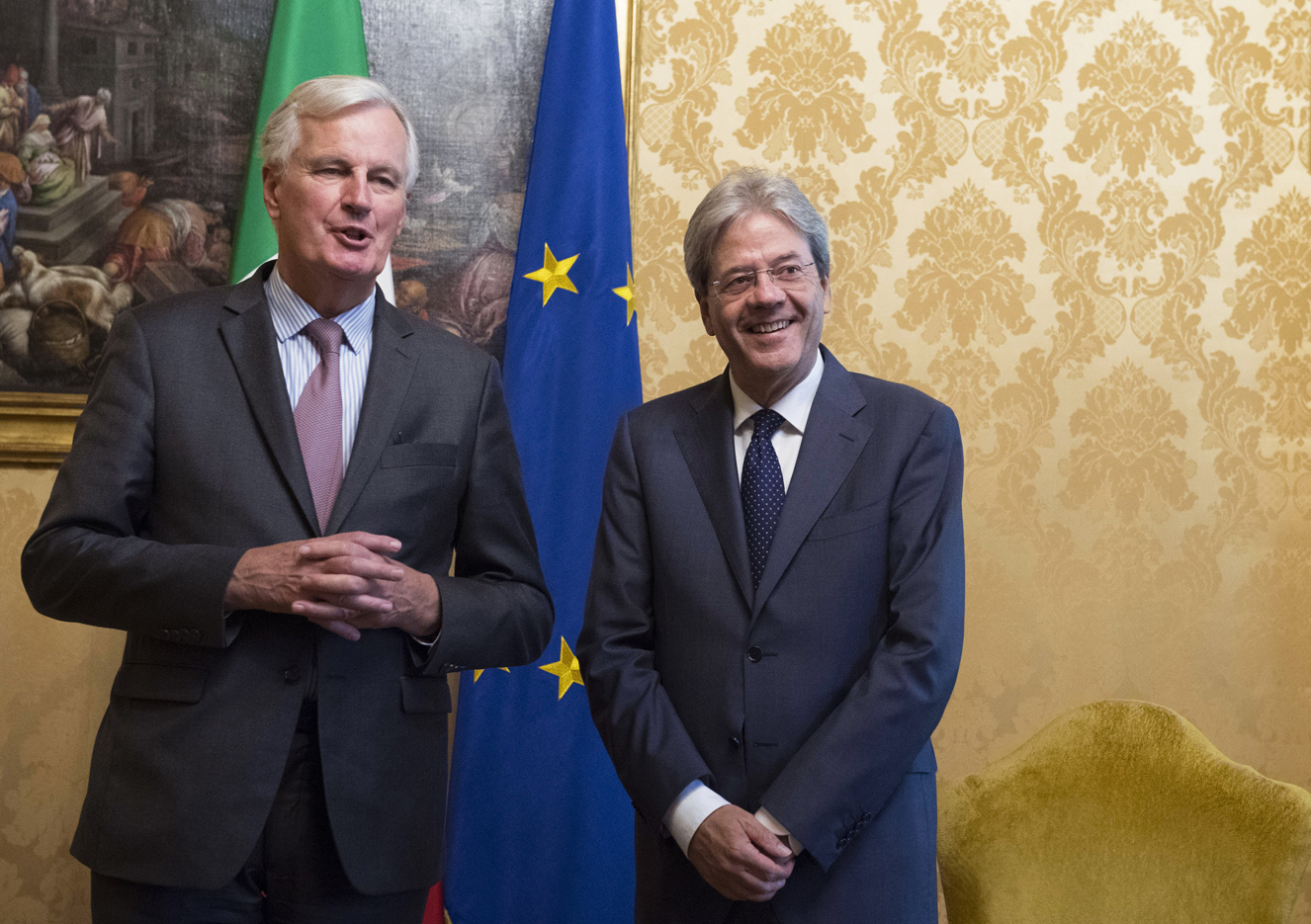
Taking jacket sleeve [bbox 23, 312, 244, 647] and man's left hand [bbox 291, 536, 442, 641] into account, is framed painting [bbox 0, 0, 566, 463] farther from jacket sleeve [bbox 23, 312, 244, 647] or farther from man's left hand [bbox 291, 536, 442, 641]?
man's left hand [bbox 291, 536, 442, 641]

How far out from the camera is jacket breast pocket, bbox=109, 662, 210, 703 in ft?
5.40

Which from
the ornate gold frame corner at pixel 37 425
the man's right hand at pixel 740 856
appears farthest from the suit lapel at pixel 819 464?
the ornate gold frame corner at pixel 37 425

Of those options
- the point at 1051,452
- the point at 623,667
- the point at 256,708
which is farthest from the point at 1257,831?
the point at 256,708

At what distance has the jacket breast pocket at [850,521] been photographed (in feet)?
5.86

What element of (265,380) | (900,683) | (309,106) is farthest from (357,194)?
(900,683)

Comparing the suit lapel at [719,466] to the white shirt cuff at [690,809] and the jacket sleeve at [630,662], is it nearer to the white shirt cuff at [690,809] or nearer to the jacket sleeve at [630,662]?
the jacket sleeve at [630,662]

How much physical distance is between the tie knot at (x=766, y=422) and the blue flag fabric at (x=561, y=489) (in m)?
0.82

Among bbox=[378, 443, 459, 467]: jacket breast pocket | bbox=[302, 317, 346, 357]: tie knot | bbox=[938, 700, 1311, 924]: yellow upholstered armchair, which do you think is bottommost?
bbox=[938, 700, 1311, 924]: yellow upholstered armchair

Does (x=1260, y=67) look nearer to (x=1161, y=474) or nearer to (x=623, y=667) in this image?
(x=1161, y=474)

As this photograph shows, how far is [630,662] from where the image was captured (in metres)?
1.82

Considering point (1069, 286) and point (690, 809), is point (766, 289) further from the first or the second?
point (1069, 286)

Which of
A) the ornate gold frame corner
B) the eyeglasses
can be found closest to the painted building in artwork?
the ornate gold frame corner

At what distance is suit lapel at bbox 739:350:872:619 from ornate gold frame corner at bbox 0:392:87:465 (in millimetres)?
1969

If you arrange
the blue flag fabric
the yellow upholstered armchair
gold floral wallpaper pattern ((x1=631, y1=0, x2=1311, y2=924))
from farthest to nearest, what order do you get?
gold floral wallpaper pattern ((x1=631, y1=0, x2=1311, y2=924)) < the blue flag fabric < the yellow upholstered armchair
